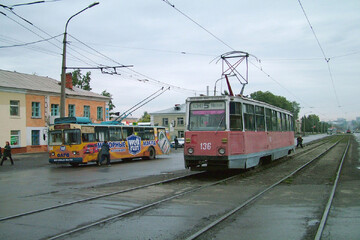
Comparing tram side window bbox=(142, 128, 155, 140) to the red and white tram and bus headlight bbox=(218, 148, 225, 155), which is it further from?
bus headlight bbox=(218, 148, 225, 155)

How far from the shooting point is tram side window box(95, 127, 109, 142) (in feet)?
75.1

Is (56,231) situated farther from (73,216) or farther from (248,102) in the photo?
(248,102)

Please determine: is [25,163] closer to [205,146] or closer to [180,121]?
[205,146]

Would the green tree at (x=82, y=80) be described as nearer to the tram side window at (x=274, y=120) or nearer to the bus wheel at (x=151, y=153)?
the bus wheel at (x=151, y=153)

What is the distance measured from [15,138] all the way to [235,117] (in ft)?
94.1

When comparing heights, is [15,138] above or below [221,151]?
above

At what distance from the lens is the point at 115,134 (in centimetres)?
2431

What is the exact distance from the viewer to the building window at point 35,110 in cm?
3834

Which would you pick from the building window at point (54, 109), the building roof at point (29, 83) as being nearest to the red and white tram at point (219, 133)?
the building roof at point (29, 83)

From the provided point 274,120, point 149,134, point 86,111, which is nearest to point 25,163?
point 149,134

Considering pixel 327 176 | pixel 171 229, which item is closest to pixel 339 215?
pixel 171 229

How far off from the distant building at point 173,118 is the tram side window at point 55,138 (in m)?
51.3

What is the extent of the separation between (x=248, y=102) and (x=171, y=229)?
29.8 feet

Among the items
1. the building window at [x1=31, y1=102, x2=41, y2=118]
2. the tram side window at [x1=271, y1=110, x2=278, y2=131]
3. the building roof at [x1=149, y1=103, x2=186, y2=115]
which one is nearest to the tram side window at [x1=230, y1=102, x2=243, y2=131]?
the tram side window at [x1=271, y1=110, x2=278, y2=131]
